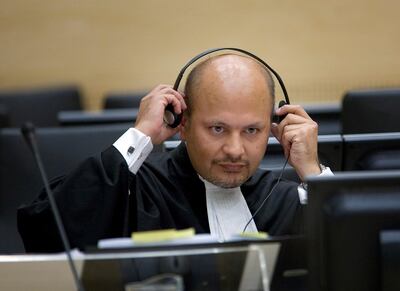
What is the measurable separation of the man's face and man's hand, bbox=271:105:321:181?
0.32 feet

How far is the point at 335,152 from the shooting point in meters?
2.54

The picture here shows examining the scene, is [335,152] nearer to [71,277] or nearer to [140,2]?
[71,277]

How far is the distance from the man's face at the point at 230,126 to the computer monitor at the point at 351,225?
23.2 inches

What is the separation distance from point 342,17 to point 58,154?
10.1ft

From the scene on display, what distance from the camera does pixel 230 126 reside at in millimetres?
2123

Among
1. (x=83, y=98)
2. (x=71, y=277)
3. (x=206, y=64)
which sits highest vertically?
(x=206, y=64)

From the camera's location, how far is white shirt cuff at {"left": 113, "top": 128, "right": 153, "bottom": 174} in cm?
219

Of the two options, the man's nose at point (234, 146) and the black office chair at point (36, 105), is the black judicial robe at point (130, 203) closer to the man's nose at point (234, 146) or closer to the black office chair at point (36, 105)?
the man's nose at point (234, 146)

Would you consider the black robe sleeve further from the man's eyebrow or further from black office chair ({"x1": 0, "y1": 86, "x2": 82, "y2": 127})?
black office chair ({"x1": 0, "y1": 86, "x2": 82, "y2": 127})

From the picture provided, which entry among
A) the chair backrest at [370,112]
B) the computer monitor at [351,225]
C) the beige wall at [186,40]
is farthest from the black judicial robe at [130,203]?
the beige wall at [186,40]

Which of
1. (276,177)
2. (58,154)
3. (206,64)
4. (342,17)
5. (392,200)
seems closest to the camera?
(392,200)

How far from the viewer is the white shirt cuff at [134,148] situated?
2189 mm

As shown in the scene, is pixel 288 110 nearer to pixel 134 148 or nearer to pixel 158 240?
pixel 134 148

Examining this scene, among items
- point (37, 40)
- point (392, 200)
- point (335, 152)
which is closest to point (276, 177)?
point (335, 152)
